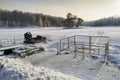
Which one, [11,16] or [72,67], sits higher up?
[11,16]

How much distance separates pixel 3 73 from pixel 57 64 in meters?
3.71

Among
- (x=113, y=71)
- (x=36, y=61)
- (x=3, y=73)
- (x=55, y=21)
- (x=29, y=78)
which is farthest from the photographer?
(x=55, y=21)

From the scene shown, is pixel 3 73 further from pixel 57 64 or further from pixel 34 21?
pixel 34 21

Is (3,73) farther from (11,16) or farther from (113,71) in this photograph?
(11,16)

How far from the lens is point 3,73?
19.2 ft

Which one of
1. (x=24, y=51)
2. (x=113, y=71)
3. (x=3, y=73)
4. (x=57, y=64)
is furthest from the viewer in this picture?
(x=24, y=51)

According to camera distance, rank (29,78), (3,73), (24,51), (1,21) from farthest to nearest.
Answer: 1. (1,21)
2. (24,51)
3. (3,73)
4. (29,78)

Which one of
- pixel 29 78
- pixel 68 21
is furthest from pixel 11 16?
pixel 29 78

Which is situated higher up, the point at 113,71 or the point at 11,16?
the point at 11,16

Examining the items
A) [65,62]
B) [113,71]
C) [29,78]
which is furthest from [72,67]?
[29,78]

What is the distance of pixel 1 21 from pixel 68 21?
45746mm

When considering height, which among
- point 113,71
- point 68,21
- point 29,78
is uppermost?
point 68,21

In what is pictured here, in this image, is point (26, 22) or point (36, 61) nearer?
point (36, 61)

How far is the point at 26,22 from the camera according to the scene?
3824 inches
